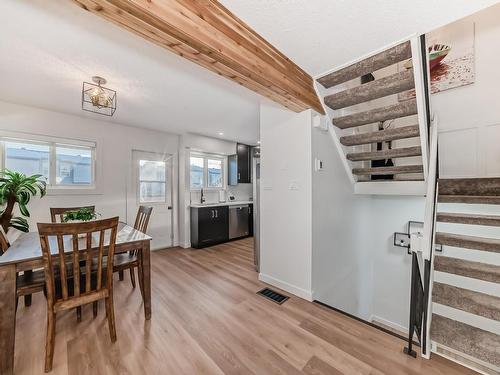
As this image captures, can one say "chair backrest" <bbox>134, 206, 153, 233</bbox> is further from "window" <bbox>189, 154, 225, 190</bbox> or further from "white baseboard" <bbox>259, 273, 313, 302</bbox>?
"window" <bbox>189, 154, 225, 190</bbox>

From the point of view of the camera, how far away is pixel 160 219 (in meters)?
4.61

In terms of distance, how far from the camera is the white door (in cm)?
428

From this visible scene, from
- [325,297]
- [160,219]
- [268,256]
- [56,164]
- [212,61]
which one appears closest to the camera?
[212,61]

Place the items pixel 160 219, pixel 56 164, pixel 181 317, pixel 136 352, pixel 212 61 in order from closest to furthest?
pixel 212 61, pixel 136 352, pixel 181 317, pixel 56 164, pixel 160 219

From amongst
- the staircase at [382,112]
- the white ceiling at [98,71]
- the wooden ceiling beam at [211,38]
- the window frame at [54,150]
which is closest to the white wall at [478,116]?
the staircase at [382,112]

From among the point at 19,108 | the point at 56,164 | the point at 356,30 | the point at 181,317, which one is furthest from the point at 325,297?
the point at 19,108

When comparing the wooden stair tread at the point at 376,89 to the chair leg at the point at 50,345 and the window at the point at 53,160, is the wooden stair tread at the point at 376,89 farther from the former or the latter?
the window at the point at 53,160

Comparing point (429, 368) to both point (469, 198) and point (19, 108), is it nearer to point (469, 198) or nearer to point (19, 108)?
point (469, 198)

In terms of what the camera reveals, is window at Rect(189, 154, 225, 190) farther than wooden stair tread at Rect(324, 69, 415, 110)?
Yes

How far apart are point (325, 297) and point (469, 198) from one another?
1.82 metres

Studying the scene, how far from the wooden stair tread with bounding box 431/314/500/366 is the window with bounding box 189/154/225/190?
447 cm

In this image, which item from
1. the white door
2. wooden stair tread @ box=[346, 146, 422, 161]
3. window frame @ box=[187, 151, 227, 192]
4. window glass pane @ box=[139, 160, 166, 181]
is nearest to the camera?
wooden stair tread @ box=[346, 146, 422, 161]

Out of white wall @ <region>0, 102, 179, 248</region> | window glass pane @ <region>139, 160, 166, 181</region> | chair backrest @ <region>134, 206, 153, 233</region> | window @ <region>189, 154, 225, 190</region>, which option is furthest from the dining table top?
window @ <region>189, 154, 225, 190</region>

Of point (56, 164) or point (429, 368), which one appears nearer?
point (429, 368)
